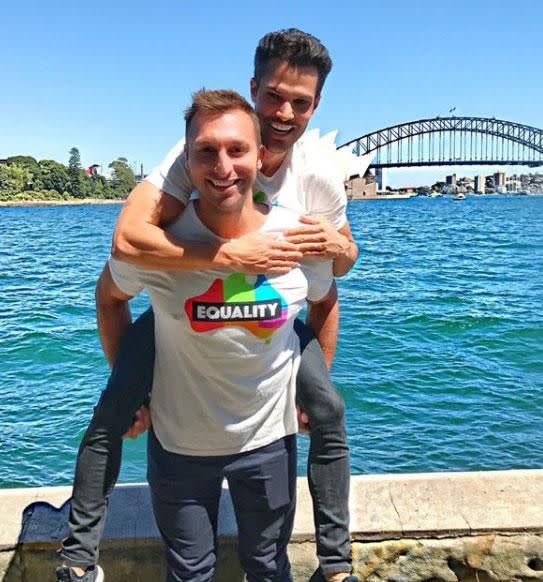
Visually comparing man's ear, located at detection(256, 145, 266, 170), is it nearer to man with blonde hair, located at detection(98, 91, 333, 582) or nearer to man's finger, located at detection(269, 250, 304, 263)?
man with blonde hair, located at detection(98, 91, 333, 582)

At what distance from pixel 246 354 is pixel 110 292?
56 cm

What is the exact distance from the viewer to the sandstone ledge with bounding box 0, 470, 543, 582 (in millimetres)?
2658

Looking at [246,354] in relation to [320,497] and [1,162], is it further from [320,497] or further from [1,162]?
[1,162]

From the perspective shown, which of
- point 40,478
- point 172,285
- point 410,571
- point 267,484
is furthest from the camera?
point 40,478

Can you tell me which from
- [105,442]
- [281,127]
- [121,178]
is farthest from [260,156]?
[121,178]

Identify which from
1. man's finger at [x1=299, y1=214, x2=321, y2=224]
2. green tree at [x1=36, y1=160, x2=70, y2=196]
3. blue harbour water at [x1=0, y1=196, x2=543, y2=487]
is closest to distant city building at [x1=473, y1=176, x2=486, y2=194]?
green tree at [x1=36, y1=160, x2=70, y2=196]

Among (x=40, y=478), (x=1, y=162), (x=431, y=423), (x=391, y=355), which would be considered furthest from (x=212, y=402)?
(x=1, y=162)

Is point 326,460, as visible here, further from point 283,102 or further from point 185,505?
point 283,102

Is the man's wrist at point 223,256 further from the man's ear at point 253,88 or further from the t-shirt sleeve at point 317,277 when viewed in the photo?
the man's ear at point 253,88

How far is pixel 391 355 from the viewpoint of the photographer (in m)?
10.2

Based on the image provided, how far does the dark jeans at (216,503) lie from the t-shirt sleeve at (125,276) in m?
0.48

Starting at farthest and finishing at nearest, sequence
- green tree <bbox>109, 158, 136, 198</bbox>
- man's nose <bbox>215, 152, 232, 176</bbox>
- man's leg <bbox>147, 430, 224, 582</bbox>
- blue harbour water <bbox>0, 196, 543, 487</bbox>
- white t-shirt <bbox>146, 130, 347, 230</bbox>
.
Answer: green tree <bbox>109, 158, 136, 198</bbox>, blue harbour water <bbox>0, 196, 543, 487</bbox>, white t-shirt <bbox>146, 130, 347, 230</bbox>, man's leg <bbox>147, 430, 224, 582</bbox>, man's nose <bbox>215, 152, 232, 176</bbox>

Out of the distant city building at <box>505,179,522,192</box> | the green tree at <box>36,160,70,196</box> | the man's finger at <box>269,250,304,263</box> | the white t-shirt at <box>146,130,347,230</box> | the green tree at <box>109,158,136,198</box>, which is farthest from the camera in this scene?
the distant city building at <box>505,179,522,192</box>

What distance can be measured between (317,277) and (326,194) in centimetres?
28
